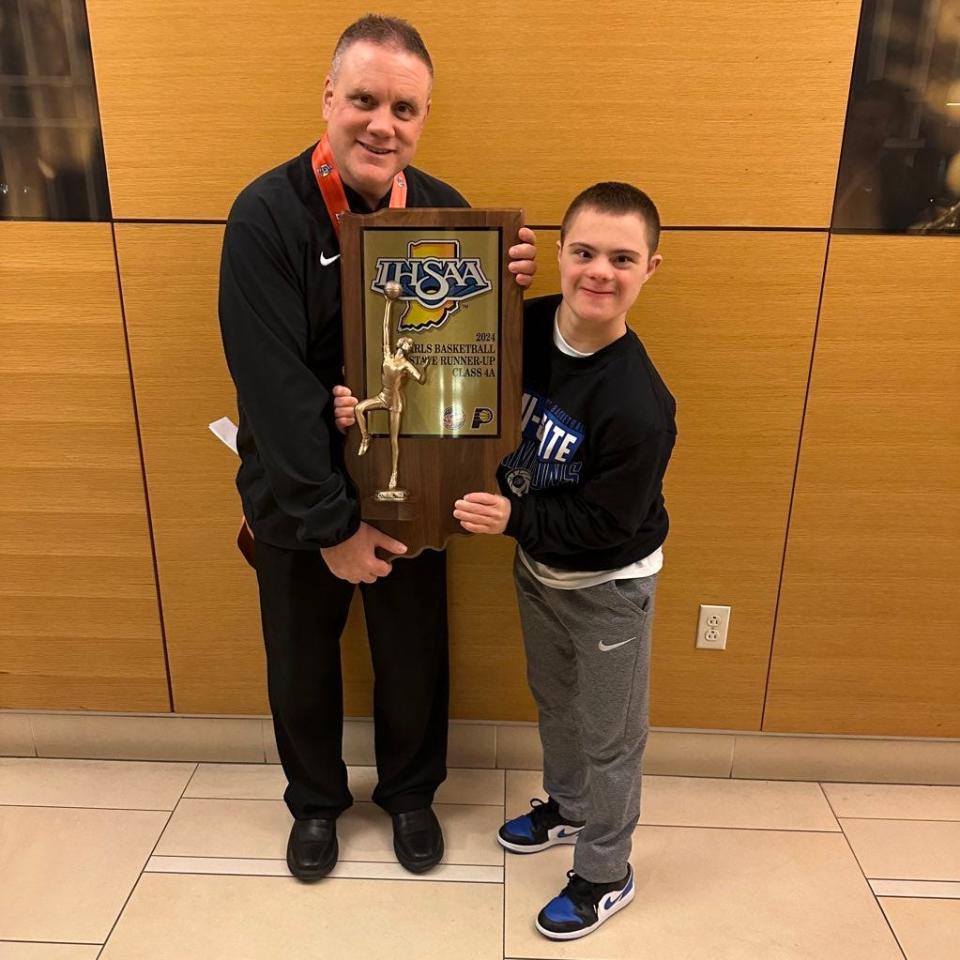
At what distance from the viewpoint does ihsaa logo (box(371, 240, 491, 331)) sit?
155 cm

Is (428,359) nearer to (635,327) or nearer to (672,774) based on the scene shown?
(635,327)

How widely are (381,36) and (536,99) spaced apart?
0.42m

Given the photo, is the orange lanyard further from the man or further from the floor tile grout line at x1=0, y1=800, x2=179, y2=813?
the floor tile grout line at x1=0, y1=800, x2=179, y2=813

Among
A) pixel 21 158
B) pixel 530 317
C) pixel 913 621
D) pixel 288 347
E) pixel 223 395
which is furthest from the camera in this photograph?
pixel 913 621

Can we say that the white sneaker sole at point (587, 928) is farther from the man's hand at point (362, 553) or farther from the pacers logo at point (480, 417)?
the pacers logo at point (480, 417)

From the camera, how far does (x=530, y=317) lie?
171 centimetres

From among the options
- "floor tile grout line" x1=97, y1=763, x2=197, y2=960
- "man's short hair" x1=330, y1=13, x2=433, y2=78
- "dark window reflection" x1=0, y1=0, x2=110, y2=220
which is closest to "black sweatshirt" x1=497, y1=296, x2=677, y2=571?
"man's short hair" x1=330, y1=13, x2=433, y2=78

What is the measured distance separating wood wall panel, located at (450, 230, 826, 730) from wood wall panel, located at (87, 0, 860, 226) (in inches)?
4.4

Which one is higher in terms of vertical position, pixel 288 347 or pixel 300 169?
pixel 300 169

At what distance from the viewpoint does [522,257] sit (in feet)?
Answer: 5.09

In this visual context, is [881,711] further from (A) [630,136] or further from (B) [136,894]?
(B) [136,894]

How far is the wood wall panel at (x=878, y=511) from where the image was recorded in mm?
1900

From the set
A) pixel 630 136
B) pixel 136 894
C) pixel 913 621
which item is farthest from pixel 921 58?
pixel 136 894

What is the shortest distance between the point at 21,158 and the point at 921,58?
6.10 feet
